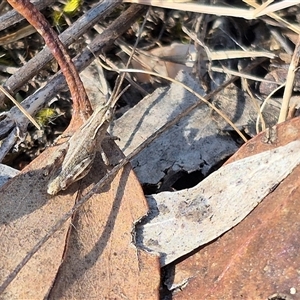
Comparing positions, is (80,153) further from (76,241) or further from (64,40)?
(64,40)

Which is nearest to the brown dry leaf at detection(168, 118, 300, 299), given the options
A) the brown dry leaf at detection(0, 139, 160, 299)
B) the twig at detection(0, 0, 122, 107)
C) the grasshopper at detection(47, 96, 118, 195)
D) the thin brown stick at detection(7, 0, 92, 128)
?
the brown dry leaf at detection(0, 139, 160, 299)

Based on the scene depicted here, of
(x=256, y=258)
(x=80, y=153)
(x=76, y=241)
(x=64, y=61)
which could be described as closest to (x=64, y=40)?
(x=64, y=61)

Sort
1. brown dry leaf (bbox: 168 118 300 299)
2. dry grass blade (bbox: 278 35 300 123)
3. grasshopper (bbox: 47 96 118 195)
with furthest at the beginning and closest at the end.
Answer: dry grass blade (bbox: 278 35 300 123), grasshopper (bbox: 47 96 118 195), brown dry leaf (bbox: 168 118 300 299)

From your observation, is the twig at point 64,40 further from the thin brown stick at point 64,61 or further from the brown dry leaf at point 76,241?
the brown dry leaf at point 76,241

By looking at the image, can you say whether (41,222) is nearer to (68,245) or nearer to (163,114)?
(68,245)

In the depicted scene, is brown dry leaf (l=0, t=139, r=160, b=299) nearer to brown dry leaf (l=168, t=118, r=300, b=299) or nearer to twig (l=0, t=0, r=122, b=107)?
brown dry leaf (l=168, t=118, r=300, b=299)

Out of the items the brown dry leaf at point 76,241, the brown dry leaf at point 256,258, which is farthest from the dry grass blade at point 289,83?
the brown dry leaf at point 76,241
